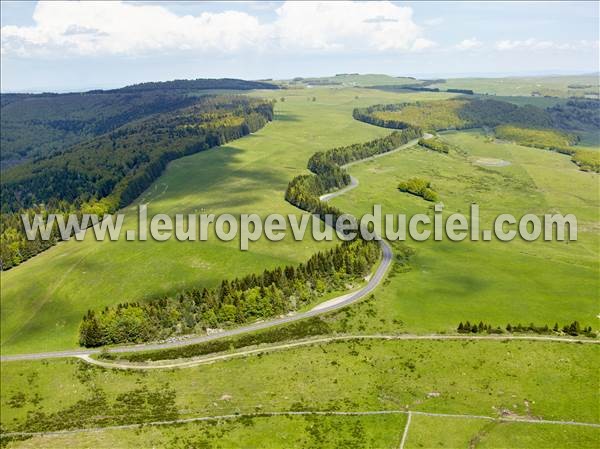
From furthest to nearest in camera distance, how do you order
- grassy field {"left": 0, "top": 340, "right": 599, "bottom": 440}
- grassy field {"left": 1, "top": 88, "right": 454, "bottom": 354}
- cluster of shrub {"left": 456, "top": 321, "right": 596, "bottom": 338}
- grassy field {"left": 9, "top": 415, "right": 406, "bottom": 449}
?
grassy field {"left": 1, "top": 88, "right": 454, "bottom": 354} → cluster of shrub {"left": 456, "top": 321, "right": 596, "bottom": 338} → grassy field {"left": 0, "top": 340, "right": 599, "bottom": 440} → grassy field {"left": 9, "top": 415, "right": 406, "bottom": 449}

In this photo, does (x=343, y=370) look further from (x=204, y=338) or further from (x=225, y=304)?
(x=225, y=304)

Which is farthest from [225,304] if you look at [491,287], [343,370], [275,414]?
[491,287]

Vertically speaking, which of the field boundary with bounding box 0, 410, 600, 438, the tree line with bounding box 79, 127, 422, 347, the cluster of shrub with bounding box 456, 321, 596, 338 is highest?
the tree line with bounding box 79, 127, 422, 347

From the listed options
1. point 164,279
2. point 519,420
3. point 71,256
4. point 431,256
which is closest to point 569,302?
point 431,256

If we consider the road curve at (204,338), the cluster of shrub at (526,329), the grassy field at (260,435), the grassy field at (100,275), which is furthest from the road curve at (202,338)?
the grassy field at (260,435)

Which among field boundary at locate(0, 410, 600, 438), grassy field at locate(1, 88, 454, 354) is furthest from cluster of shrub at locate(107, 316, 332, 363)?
field boundary at locate(0, 410, 600, 438)

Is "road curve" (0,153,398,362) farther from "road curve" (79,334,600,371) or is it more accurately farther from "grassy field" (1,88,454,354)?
"road curve" (79,334,600,371)
